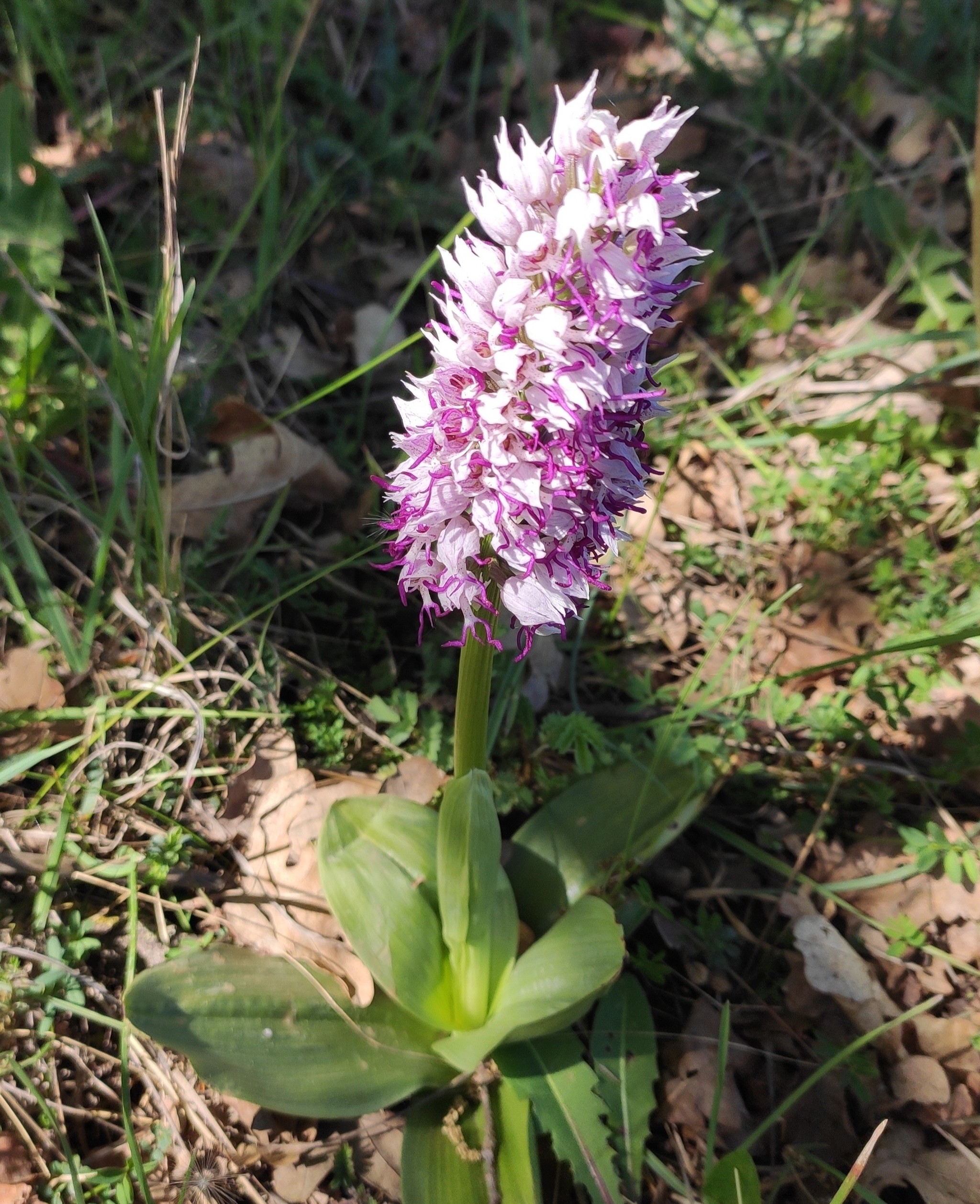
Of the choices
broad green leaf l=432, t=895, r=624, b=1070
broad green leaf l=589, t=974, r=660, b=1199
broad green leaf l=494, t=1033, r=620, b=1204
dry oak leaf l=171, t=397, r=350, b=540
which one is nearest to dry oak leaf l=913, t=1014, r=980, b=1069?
broad green leaf l=589, t=974, r=660, b=1199

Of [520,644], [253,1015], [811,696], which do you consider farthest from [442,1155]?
[811,696]

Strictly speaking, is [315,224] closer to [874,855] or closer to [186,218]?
[186,218]

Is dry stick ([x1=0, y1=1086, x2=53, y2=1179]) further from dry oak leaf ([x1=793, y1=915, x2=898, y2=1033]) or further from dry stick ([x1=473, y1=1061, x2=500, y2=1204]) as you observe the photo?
dry oak leaf ([x1=793, y1=915, x2=898, y2=1033])

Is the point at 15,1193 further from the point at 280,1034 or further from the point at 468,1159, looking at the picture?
the point at 468,1159

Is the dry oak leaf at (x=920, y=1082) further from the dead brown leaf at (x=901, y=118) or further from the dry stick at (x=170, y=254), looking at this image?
the dead brown leaf at (x=901, y=118)

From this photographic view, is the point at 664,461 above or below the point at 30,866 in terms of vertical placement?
above

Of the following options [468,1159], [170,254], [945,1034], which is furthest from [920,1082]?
[170,254]
